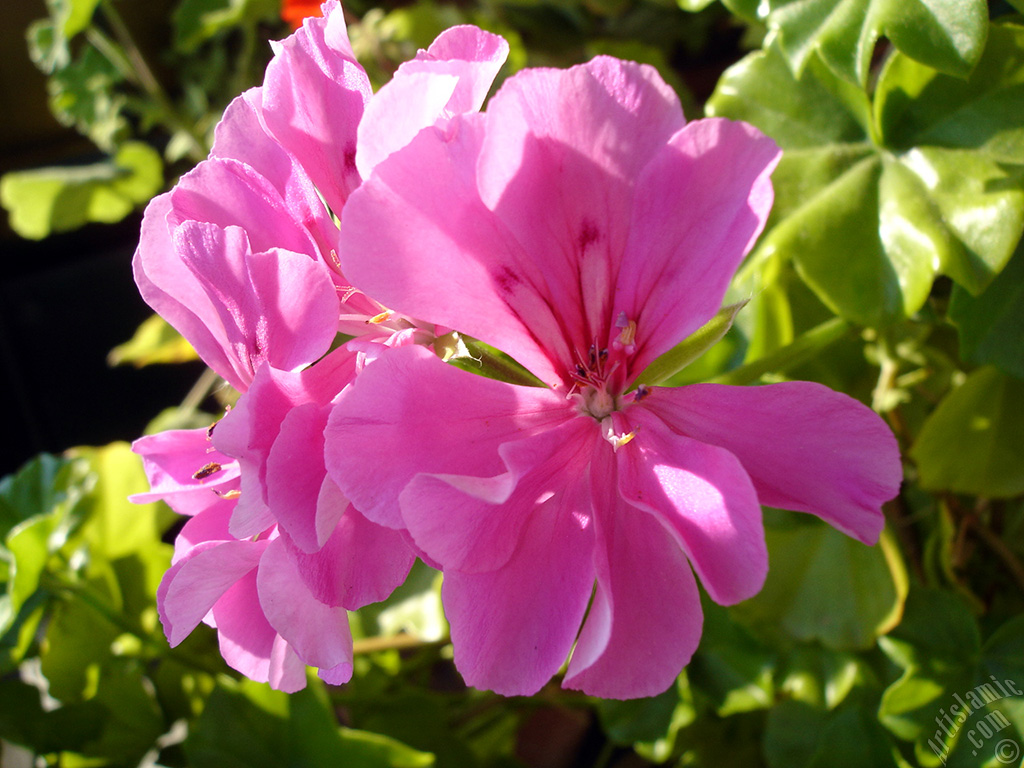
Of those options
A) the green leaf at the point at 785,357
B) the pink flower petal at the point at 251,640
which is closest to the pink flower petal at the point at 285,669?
the pink flower petal at the point at 251,640

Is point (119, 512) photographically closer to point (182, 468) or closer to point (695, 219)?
point (182, 468)

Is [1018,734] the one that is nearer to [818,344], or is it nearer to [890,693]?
[890,693]

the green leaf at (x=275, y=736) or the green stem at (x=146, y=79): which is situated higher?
the green stem at (x=146, y=79)

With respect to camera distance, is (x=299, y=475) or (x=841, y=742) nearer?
(x=299, y=475)

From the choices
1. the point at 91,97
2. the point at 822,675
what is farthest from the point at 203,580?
the point at 91,97

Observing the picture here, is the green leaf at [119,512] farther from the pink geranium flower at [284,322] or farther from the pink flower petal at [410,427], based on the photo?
the pink flower petal at [410,427]

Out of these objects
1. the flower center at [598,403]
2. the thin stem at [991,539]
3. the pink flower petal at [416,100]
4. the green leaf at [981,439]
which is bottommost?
the thin stem at [991,539]

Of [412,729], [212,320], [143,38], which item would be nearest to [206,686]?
[412,729]
